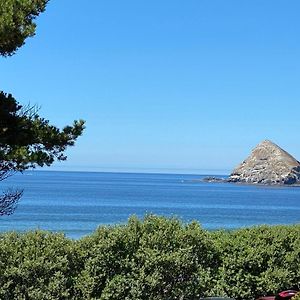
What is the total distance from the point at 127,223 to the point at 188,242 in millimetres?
1151

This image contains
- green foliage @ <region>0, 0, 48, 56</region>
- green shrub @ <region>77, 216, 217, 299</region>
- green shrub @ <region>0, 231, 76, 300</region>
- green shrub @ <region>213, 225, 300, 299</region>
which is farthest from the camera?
green shrub @ <region>213, 225, 300, 299</region>

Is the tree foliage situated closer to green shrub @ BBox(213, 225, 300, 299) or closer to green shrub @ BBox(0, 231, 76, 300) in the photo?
green shrub @ BBox(0, 231, 76, 300)

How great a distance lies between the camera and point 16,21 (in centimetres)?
872

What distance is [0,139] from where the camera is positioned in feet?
29.8

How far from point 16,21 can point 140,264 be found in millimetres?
4843

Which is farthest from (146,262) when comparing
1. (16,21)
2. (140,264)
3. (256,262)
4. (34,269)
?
(16,21)

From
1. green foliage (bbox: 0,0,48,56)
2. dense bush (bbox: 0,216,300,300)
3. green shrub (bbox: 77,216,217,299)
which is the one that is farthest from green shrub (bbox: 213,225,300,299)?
green foliage (bbox: 0,0,48,56)

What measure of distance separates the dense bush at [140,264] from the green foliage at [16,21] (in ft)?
11.8

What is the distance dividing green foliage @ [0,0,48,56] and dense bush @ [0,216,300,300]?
142 inches

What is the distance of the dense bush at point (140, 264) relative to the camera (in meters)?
10.7

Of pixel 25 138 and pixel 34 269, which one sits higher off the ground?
pixel 25 138

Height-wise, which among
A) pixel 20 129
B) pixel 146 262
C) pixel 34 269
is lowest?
pixel 34 269

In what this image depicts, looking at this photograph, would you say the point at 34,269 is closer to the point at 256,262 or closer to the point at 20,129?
the point at 20,129

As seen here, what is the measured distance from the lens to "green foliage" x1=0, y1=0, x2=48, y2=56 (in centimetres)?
858
